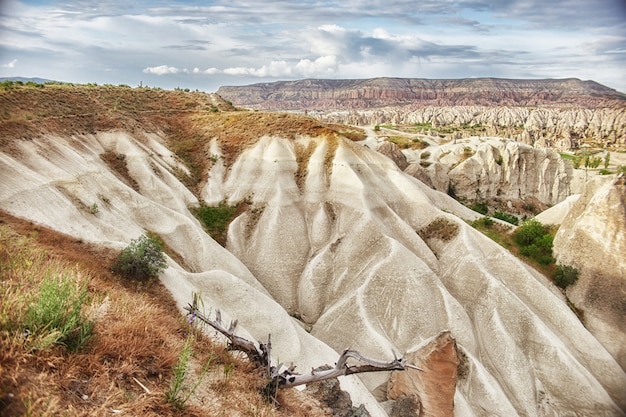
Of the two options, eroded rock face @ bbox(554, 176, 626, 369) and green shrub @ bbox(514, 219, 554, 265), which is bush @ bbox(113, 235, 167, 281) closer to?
green shrub @ bbox(514, 219, 554, 265)

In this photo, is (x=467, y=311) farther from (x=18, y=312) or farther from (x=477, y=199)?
(x=477, y=199)

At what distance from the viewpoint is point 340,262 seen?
36125 millimetres

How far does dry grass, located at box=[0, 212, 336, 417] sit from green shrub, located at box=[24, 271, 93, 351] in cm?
15

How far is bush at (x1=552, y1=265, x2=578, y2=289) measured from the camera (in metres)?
35.5

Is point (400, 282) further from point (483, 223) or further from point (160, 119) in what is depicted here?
point (160, 119)

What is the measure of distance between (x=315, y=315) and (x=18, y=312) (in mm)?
29603

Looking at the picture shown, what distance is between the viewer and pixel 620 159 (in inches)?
4375

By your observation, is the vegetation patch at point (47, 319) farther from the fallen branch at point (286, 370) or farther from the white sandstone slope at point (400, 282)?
the white sandstone slope at point (400, 282)

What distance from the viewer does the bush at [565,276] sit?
116 ft

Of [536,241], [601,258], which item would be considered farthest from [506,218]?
Answer: [601,258]

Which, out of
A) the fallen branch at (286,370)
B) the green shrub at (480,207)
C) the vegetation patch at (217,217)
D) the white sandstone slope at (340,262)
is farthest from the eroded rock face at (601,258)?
the fallen branch at (286,370)

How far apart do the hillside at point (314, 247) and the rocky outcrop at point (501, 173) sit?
23.2 metres

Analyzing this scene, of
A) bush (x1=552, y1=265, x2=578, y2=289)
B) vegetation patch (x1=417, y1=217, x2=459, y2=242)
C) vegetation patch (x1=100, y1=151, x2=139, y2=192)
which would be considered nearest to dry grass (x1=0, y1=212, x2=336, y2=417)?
vegetation patch (x1=100, y1=151, x2=139, y2=192)

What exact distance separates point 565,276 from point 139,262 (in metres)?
35.3
